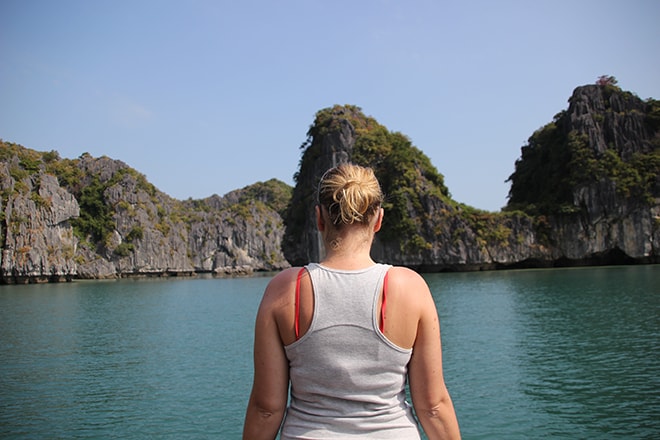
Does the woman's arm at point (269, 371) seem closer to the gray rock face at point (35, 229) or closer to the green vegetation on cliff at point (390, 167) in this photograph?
the green vegetation on cliff at point (390, 167)

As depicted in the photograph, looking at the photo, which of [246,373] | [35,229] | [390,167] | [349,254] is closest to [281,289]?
[349,254]

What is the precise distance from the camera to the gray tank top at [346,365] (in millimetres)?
1527

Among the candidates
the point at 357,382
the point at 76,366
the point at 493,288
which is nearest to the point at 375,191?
the point at 357,382

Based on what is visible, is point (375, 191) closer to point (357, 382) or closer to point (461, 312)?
point (357, 382)

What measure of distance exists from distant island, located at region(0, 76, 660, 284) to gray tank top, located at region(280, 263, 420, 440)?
48874 millimetres

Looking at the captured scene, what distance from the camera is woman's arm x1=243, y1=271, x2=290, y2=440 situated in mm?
1553

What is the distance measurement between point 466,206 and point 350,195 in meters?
58.8

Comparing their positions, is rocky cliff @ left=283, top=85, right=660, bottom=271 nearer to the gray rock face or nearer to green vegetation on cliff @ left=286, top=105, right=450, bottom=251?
green vegetation on cliff @ left=286, top=105, right=450, bottom=251

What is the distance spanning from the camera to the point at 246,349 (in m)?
14.6

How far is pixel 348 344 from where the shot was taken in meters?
1.55

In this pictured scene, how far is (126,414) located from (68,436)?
1125 millimetres

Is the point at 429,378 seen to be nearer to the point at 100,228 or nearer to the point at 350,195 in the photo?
the point at 350,195

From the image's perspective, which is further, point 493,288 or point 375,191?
point 493,288

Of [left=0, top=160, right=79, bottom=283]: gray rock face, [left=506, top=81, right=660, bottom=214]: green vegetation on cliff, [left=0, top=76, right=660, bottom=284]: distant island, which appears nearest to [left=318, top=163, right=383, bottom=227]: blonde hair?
[left=0, top=76, right=660, bottom=284]: distant island
